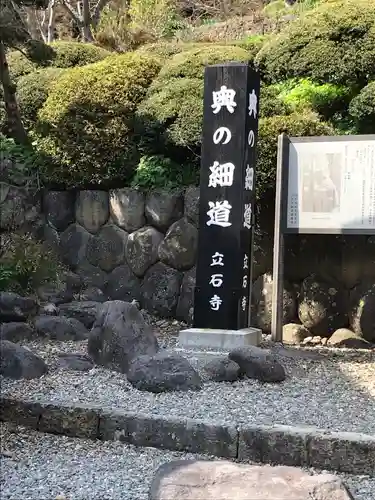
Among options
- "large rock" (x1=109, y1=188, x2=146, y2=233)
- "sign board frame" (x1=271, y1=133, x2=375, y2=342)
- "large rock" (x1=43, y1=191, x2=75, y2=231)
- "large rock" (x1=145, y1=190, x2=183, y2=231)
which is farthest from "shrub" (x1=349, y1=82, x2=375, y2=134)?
"large rock" (x1=43, y1=191, x2=75, y2=231)

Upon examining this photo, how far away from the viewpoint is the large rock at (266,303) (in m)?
7.82

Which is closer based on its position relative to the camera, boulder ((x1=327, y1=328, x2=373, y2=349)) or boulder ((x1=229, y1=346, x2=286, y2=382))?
boulder ((x1=229, y1=346, x2=286, y2=382))

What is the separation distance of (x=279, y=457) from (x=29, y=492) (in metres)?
1.48

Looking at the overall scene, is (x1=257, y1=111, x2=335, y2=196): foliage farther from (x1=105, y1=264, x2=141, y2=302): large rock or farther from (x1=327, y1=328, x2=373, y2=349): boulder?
(x1=105, y1=264, x2=141, y2=302): large rock

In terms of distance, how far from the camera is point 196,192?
26.7ft

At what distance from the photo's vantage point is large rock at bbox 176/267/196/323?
8.10 meters

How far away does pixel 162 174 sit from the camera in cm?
852

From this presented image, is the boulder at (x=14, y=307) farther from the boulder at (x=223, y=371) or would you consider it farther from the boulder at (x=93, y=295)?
the boulder at (x=223, y=371)

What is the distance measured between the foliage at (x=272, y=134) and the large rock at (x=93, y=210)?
213 centimetres

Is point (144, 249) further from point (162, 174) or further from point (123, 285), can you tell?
point (162, 174)

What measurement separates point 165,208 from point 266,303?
168 cm

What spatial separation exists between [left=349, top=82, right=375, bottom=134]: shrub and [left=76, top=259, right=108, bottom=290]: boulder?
363cm

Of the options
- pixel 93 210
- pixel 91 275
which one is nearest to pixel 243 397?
pixel 91 275

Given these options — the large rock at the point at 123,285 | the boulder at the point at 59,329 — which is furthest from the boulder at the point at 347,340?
the boulder at the point at 59,329
